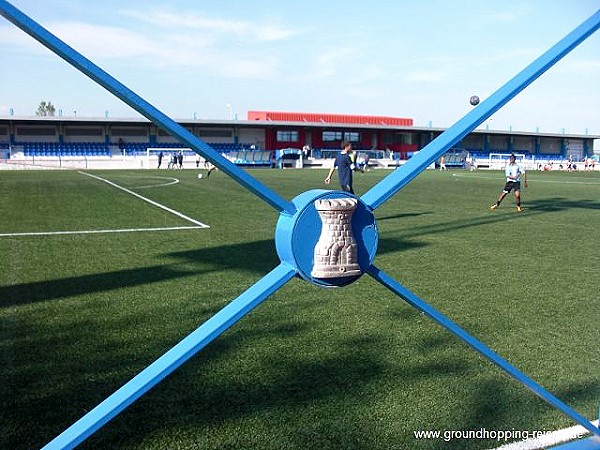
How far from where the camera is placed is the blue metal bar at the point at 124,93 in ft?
4.08

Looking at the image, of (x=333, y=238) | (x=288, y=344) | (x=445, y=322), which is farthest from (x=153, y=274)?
(x=333, y=238)

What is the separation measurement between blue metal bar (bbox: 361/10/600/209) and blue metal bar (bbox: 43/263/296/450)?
17.4 inches

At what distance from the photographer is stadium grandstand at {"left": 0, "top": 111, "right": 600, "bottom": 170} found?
50531 millimetres

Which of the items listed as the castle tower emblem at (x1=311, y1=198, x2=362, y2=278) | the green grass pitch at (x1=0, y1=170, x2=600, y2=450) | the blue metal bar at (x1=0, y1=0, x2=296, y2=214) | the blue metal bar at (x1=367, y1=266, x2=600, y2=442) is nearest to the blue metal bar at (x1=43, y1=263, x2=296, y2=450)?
the castle tower emblem at (x1=311, y1=198, x2=362, y2=278)

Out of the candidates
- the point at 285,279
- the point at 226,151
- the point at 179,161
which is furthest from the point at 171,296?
the point at 226,151

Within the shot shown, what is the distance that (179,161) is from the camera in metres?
47.0

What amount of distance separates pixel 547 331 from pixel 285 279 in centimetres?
416

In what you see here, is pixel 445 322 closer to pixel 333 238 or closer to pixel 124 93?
pixel 333 238

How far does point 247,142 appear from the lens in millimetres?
61531

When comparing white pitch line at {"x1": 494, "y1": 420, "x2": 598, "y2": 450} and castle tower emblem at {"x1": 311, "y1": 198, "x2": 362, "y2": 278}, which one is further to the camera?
white pitch line at {"x1": 494, "y1": 420, "x2": 598, "y2": 450}

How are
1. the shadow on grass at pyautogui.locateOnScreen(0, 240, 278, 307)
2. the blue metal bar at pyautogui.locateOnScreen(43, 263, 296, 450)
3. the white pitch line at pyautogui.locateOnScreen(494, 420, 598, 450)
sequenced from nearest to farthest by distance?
the blue metal bar at pyautogui.locateOnScreen(43, 263, 296, 450)
the white pitch line at pyautogui.locateOnScreen(494, 420, 598, 450)
the shadow on grass at pyautogui.locateOnScreen(0, 240, 278, 307)

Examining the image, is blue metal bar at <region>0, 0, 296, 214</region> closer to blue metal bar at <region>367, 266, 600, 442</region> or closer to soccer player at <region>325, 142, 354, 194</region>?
blue metal bar at <region>367, 266, 600, 442</region>

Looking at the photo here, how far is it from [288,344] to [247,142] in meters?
58.1

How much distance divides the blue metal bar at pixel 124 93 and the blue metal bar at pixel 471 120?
295mm
